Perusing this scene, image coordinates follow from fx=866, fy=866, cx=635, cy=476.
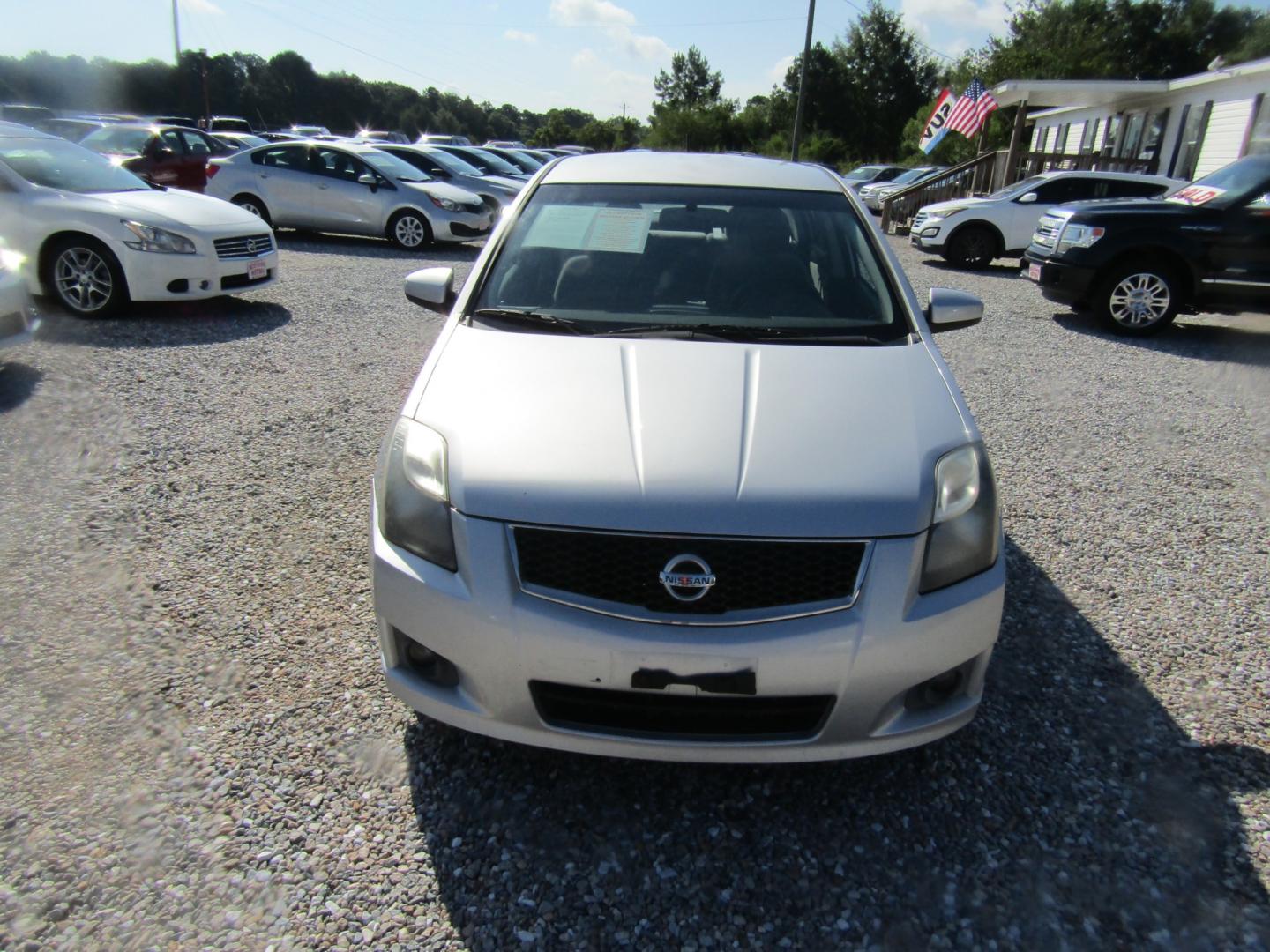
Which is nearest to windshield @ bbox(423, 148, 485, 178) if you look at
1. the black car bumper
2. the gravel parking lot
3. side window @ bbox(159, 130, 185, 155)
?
side window @ bbox(159, 130, 185, 155)

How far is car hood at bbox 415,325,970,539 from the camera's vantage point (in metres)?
2.10

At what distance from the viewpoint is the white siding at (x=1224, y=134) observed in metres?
16.7

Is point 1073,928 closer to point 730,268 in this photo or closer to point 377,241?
point 730,268

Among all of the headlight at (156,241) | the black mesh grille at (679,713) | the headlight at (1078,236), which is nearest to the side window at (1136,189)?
the headlight at (1078,236)

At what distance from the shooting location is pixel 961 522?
2.25 m

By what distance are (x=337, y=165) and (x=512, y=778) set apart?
1259cm

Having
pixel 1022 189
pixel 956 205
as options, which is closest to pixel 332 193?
pixel 956 205

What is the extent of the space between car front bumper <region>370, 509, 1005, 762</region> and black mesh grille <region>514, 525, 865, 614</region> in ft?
0.17

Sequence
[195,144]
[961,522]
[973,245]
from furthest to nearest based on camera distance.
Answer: [195,144] → [973,245] → [961,522]

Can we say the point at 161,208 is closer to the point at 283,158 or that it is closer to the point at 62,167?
the point at 62,167

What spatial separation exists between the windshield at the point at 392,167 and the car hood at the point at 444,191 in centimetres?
21

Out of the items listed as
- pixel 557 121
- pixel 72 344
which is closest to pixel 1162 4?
pixel 557 121

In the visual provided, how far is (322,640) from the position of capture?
10.1 ft

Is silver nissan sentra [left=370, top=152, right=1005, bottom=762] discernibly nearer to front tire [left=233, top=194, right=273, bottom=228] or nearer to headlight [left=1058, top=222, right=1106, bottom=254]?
headlight [left=1058, top=222, right=1106, bottom=254]
